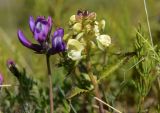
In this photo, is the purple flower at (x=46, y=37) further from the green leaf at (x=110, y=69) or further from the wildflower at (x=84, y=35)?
the green leaf at (x=110, y=69)

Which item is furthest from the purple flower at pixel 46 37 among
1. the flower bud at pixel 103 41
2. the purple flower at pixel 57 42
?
the flower bud at pixel 103 41

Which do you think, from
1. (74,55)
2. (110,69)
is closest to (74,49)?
(74,55)

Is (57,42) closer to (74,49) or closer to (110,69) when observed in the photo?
(74,49)

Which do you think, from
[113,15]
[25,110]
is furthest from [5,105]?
[113,15]

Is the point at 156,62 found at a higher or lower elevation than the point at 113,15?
lower

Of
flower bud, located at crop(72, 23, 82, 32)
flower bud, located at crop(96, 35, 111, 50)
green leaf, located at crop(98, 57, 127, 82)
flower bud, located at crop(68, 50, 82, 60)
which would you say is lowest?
green leaf, located at crop(98, 57, 127, 82)

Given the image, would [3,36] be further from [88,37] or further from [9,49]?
[88,37]

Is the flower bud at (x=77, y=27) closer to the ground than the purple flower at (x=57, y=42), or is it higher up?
higher up

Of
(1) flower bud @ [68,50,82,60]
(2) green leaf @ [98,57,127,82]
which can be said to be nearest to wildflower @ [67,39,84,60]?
(1) flower bud @ [68,50,82,60]

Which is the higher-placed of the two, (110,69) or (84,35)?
(84,35)

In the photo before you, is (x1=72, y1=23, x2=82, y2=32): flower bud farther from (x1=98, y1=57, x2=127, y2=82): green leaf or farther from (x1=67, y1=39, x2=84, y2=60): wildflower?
(x1=98, y1=57, x2=127, y2=82): green leaf

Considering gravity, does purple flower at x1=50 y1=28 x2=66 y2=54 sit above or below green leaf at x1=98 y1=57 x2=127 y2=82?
above
